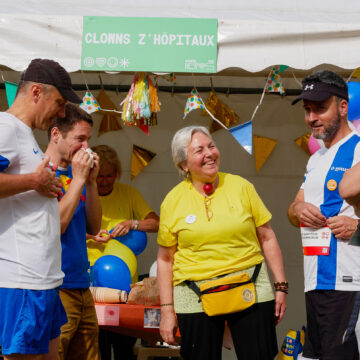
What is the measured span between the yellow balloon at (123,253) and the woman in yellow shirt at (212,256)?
2.39 ft

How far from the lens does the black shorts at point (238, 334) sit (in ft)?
8.93

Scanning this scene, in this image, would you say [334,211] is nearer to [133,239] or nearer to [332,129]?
[332,129]

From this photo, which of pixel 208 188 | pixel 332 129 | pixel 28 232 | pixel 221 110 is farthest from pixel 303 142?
pixel 28 232

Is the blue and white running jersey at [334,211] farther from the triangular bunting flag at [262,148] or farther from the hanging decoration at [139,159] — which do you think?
the hanging decoration at [139,159]

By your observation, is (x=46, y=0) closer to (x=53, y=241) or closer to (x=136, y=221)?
(x=136, y=221)

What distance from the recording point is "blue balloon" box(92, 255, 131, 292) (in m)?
3.41

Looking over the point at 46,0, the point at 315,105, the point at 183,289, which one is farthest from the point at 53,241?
the point at 46,0

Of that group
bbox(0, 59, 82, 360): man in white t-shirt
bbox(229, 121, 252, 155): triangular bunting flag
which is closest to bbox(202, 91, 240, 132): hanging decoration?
bbox(229, 121, 252, 155): triangular bunting flag

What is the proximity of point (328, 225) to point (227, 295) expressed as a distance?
0.59 m

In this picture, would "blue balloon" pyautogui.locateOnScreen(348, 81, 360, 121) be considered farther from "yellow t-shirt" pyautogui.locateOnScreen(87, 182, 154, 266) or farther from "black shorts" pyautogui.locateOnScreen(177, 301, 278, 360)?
"yellow t-shirt" pyautogui.locateOnScreen(87, 182, 154, 266)

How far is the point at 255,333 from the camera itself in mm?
2727

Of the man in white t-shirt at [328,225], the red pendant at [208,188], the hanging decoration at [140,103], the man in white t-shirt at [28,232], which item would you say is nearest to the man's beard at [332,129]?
the man in white t-shirt at [328,225]

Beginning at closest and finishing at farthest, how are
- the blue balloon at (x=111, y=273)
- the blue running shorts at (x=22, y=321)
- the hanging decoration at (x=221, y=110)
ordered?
the blue running shorts at (x=22, y=321), the blue balloon at (x=111, y=273), the hanging decoration at (x=221, y=110)

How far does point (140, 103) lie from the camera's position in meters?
3.30
